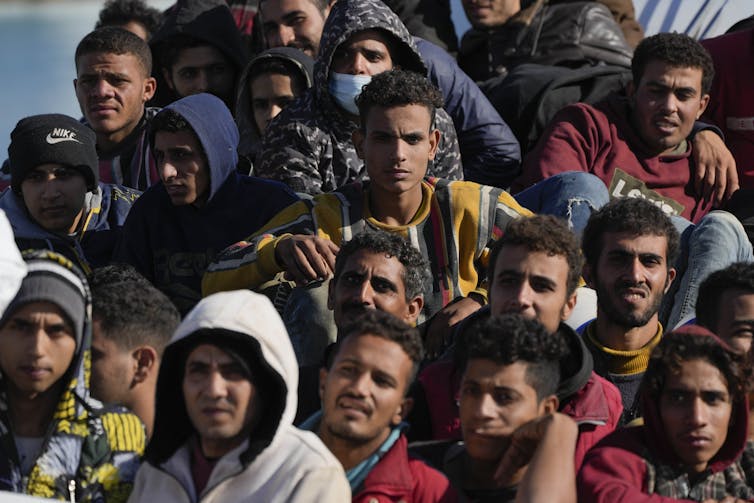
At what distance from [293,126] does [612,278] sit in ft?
5.84

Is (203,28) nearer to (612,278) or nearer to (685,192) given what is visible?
(685,192)

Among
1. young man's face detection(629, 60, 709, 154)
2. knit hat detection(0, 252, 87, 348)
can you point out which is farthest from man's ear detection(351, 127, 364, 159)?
knit hat detection(0, 252, 87, 348)

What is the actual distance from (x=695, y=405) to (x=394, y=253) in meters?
1.33

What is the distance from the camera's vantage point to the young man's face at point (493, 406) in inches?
174

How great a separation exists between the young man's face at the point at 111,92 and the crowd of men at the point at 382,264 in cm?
2

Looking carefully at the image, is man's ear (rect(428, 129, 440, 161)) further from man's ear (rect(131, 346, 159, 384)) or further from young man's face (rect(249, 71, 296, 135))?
man's ear (rect(131, 346, 159, 384))

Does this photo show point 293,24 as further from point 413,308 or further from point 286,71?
point 413,308

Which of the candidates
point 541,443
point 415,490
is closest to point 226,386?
point 415,490

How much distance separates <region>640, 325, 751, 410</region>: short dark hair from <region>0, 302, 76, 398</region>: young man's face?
1641 mm

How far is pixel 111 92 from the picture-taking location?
24.0 ft

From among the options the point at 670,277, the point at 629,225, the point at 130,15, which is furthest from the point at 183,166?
the point at 130,15

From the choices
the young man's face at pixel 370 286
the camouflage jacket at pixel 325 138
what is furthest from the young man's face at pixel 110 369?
the camouflage jacket at pixel 325 138

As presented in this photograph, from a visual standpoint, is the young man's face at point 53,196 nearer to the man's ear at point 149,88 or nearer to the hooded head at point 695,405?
the man's ear at point 149,88

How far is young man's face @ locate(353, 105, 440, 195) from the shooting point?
586 centimetres
